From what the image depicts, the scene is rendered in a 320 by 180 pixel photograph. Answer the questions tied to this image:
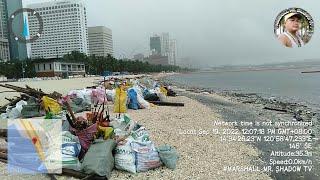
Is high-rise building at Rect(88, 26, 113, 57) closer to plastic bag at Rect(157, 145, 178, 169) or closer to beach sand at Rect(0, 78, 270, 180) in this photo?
beach sand at Rect(0, 78, 270, 180)

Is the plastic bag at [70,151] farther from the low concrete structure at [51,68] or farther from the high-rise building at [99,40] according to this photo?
the high-rise building at [99,40]

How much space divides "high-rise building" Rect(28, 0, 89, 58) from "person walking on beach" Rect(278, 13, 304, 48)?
114735 mm

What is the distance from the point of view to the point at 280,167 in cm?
902

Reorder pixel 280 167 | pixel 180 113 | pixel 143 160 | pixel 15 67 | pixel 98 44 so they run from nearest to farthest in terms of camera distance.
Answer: pixel 143 160, pixel 280 167, pixel 180 113, pixel 15 67, pixel 98 44

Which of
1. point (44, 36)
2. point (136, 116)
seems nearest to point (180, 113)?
point (136, 116)

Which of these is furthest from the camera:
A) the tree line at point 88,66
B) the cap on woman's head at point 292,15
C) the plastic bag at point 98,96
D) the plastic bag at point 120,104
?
the tree line at point 88,66

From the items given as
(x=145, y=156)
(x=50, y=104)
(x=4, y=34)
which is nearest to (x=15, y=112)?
(x=50, y=104)

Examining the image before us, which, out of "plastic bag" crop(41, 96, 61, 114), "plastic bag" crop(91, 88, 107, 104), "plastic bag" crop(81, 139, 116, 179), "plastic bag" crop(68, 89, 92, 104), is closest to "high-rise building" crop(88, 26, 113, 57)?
"plastic bag" crop(91, 88, 107, 104)

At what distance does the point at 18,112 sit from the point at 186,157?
26.0 ft

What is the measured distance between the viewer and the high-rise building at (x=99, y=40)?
550 feet

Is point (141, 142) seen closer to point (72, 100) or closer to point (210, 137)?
point (210, 137)

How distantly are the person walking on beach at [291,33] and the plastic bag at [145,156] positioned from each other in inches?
140

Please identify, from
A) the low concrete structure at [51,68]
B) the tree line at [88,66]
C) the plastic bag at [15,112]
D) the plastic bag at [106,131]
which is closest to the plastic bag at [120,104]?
the plastic bag at [15,112]

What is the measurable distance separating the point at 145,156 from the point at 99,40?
551 ft
